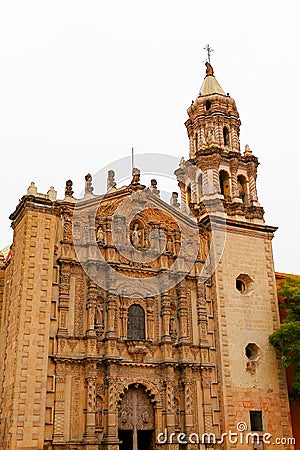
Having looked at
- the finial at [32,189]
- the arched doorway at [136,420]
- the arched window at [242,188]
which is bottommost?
the arched doorway at [136,420]

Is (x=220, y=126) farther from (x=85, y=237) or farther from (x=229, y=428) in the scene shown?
(x=229, y=428)

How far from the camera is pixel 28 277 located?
19734 mm

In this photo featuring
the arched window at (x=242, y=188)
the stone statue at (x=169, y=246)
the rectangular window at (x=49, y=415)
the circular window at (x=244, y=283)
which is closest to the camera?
the rectangular window at (x=49, y=415)

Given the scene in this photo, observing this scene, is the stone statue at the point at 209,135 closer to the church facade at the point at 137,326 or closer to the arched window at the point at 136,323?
the church facade at the point at 137,326

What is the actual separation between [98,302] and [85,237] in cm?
277

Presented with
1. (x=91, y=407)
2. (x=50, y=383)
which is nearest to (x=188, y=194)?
(x=91, y=407)

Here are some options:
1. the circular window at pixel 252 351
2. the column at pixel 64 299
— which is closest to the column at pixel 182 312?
the circular window at pixel 252 351

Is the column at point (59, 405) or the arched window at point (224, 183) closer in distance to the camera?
the column at point (59, 405)

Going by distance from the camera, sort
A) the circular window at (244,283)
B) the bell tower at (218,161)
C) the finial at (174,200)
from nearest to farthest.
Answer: the circular window at (244,283)
the finial at (174,200)
the bell tower at (218,161)

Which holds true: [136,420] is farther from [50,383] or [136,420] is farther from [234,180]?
[234,180]

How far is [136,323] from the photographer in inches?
860

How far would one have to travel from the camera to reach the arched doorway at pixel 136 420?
20.2 meters

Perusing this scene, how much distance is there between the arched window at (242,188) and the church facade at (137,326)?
153 centimetres

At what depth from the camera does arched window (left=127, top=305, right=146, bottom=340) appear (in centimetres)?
2159
